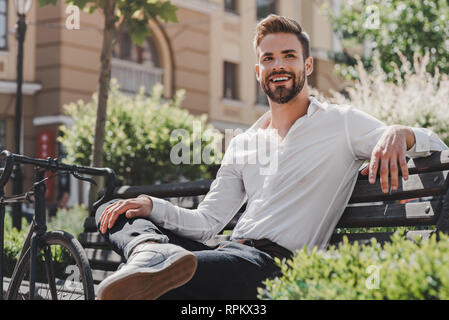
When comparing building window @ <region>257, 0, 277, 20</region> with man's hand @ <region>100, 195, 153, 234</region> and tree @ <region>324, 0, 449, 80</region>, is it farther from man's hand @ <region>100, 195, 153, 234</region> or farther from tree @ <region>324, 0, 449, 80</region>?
man's hand @ <region>100, 195, 153, 234</region>

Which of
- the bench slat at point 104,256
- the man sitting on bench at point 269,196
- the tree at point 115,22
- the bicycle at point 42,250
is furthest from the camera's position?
the tree at point 115,22

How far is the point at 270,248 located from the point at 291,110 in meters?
0.69

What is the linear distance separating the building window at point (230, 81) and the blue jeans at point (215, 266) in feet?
65.2

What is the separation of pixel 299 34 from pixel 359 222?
0.94 m

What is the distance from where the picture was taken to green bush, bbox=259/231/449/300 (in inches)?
76.7

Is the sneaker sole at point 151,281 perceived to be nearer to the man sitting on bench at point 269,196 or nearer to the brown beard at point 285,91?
the man sitting on bench at point 269,196

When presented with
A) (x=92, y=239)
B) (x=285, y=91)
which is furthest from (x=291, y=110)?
(x=92, y=239)

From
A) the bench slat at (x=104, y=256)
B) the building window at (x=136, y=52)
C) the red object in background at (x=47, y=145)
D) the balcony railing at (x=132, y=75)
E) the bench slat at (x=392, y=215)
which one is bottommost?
the bench slat at (x=104, y=256)

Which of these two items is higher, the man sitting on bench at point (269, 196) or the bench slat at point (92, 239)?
the man sitting on bench at point (269, 196)

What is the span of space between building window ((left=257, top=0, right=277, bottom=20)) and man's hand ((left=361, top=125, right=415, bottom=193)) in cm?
2156

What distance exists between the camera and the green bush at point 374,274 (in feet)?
6.39

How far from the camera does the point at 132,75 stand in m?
19.4

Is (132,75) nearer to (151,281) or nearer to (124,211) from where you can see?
(124,211)

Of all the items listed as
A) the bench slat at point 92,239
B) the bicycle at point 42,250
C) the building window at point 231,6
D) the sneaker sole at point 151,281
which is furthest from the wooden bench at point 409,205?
the building window at point 231,6
